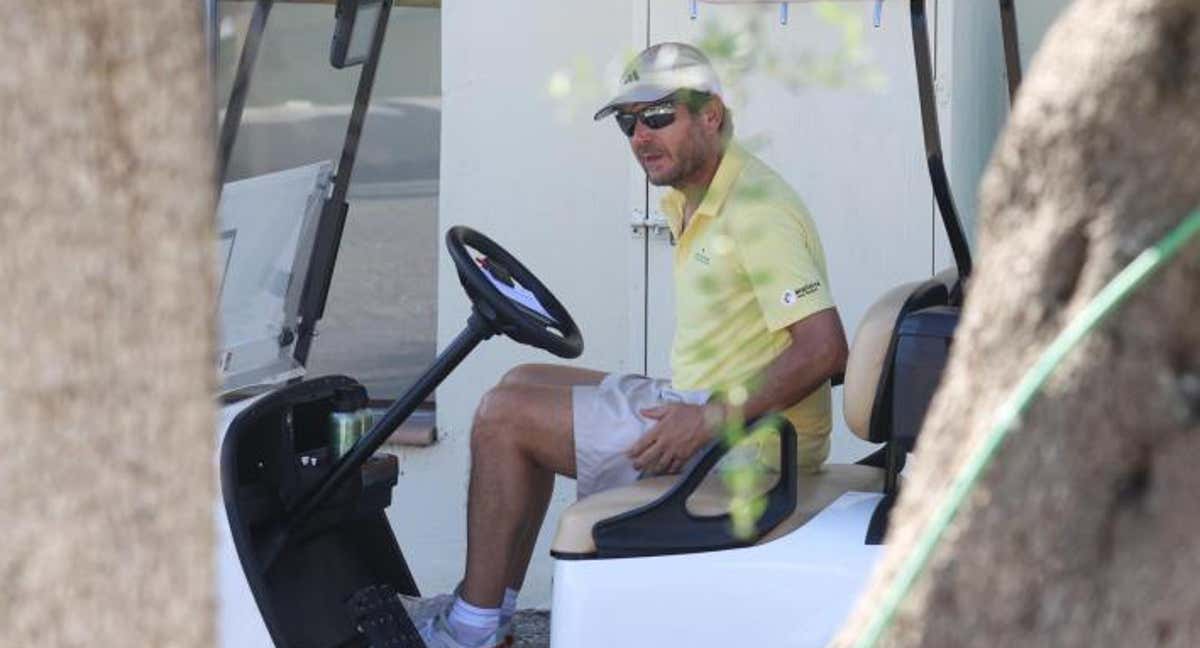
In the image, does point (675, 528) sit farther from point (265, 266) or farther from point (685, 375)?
point (265, 266)

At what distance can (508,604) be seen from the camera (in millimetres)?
3996

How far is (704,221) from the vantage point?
14.0 ft

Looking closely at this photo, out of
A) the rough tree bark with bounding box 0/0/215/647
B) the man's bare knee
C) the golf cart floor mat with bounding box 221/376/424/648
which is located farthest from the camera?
the man's bare knee

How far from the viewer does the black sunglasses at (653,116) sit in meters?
4.14

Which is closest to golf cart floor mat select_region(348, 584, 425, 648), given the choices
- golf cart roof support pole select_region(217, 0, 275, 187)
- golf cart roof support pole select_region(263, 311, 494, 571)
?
golf cart roof support pole select_region(263, 311, 494, 571)

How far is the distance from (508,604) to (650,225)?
2.19 metres

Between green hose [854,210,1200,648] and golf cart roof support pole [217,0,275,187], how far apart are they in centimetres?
219

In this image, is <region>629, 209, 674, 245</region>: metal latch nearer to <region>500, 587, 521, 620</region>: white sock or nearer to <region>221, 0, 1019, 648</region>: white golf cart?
<region>221, 0, 1019, 648</region>: white golf cart

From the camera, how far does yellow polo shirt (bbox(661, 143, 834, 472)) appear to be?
399 cm

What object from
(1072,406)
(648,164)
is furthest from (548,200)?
(1072,406)

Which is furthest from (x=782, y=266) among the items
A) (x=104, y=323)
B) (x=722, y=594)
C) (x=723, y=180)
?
(x=104, y=323)

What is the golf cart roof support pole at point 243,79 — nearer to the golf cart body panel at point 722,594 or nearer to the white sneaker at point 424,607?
the white sneaker at point 424,607

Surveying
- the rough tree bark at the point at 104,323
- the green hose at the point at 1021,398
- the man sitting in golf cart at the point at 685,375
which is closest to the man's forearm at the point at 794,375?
the man sitting in golf cart at the point at 685,375

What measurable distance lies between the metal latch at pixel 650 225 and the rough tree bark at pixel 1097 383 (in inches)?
159
